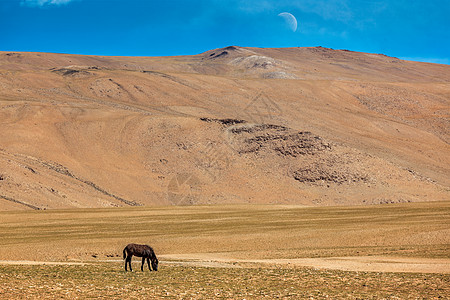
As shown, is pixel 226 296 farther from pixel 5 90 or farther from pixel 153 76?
pixel 153 76

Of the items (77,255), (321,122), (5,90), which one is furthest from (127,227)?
(5,90)

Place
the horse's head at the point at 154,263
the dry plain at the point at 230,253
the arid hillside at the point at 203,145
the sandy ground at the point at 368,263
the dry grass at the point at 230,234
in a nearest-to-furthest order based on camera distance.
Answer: the dry plain at the point at 230,253, the horse's head at the point at 154,263, the sandy ground at the point at 368,263, the dry grass at the point at 230,234, the arid hillside at the point at 203,145

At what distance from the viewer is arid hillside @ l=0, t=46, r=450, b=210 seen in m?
76.5

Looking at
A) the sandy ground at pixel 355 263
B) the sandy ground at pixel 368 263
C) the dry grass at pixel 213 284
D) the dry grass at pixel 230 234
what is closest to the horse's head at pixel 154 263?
the dry grass at pixel 213 284

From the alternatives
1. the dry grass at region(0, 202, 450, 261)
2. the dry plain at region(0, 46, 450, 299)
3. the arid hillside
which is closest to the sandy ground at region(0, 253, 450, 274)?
the dry plain at region(0, 46, 450, 299)

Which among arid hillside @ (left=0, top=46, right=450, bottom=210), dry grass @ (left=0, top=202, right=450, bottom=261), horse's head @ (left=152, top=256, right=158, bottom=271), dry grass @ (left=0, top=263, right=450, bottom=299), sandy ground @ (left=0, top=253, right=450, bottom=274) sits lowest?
dry grass @ (left=0, top=263, right=450, bottom=299)

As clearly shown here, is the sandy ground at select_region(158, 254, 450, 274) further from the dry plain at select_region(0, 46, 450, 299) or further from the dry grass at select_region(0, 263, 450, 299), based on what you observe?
the dry grass at select_region(0, 263, 450, 299)

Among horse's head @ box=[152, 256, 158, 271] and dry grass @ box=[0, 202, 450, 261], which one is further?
dry grass @ box=[0, 202, 450, 261]

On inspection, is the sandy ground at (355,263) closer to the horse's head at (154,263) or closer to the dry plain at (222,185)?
the dry plain at (222,185)

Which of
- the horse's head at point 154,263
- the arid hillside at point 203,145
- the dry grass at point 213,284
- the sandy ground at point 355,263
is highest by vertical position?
the arid hillside at point 203,145

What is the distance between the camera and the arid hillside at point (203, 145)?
76.5m

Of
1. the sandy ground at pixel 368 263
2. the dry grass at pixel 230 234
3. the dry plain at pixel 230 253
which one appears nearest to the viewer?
the dry plain at pixel 230 253

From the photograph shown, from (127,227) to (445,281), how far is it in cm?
3053

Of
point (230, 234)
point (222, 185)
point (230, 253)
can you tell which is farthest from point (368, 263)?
point (222, 185)
